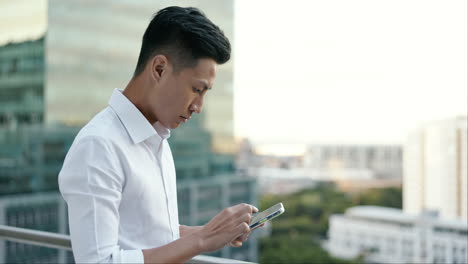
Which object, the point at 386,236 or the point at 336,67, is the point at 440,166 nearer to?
the point at 386,236

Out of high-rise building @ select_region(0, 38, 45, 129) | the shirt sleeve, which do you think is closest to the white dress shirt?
the shirt sleeve

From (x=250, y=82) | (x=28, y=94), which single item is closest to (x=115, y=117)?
(x=28, y=94)

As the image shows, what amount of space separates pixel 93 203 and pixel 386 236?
74.6ft

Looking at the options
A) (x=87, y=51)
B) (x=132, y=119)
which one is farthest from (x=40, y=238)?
(x=87, y=51)

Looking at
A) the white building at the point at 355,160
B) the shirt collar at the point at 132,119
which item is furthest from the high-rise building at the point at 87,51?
the white building at the point at 355,160

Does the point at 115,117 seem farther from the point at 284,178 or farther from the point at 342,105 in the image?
the point at 284,178

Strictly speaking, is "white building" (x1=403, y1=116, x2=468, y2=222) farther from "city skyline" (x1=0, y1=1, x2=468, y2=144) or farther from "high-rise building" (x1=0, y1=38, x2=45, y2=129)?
"high-rise building" (x1=0, y1=38, x2=45, y2=129)

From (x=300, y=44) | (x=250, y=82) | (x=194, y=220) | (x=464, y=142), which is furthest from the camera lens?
(x=300, y=44)

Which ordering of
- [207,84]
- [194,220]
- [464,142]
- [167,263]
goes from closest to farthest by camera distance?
[167,263] < [207,84] < [464,142] < [194,220]

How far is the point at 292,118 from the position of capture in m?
33.0

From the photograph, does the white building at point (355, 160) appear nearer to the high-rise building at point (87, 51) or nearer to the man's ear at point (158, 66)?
the high-rise building at point (87, 51)

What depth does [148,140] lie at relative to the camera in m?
0.72

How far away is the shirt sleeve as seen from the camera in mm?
584

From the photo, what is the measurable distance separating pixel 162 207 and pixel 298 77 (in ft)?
107
